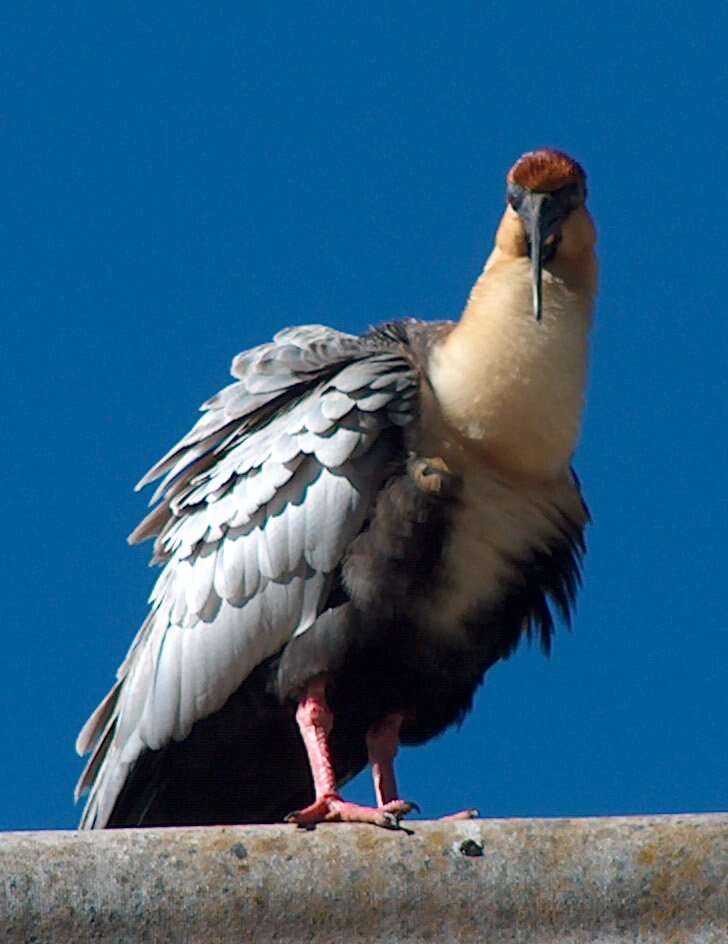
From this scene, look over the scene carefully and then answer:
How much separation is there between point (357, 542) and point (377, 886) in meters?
2.14

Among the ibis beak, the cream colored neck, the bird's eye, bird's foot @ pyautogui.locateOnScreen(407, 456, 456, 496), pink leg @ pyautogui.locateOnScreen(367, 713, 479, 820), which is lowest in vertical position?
pink leg @ pyautogui.locateOnScreen(367, 713, 479, 820)

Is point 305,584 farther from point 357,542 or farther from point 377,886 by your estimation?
point 377,886

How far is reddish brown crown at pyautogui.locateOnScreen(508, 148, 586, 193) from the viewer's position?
7.02 meters

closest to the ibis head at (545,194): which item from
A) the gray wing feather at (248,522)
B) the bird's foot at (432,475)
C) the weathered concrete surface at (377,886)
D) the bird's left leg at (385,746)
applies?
the gray wing feather at (248,522)

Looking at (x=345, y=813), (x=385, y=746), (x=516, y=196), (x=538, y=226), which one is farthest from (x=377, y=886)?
(x=516, y=196)

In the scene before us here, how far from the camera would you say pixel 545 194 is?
7020 millimetres

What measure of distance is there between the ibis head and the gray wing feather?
607 mm

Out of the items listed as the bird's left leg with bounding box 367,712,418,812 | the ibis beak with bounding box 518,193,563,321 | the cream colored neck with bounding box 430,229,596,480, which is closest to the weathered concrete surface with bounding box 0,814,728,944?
the cream colored neck with bounding box 430,229,596,480

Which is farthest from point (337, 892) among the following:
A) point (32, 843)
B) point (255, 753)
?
point (255, 753)

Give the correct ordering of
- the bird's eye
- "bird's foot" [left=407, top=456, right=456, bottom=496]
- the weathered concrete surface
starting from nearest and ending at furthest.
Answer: the weathered concrete surface < "bird's foot" [left=407, top=456, right=456, bottom=496] < the bird's eye

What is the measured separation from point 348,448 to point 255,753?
1.11 metres

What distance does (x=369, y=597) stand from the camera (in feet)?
21.2

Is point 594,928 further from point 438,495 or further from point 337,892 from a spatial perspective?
point 438,495

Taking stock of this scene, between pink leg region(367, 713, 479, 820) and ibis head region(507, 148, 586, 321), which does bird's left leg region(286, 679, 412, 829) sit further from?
ibis head region(507, 148, 586, 321)
